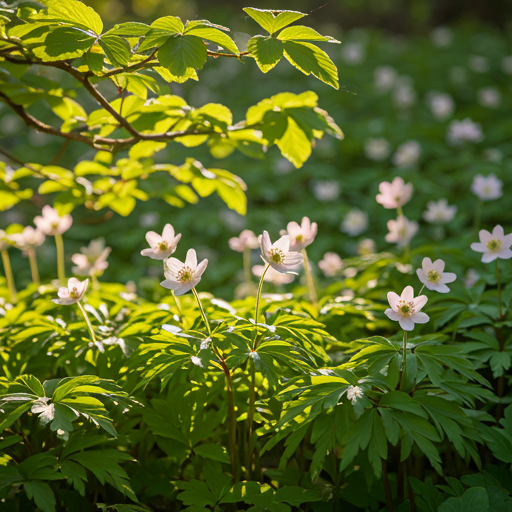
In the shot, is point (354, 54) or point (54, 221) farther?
point (354, 54)

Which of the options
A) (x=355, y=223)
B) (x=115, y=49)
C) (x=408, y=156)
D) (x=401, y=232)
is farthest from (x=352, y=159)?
(x=115, y=49)

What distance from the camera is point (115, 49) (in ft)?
4.66

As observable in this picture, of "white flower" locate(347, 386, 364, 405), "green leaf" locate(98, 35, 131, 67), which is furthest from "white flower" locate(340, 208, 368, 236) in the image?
"green leaf" locate(98, 35, 131, 67)

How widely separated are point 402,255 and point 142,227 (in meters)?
4.26

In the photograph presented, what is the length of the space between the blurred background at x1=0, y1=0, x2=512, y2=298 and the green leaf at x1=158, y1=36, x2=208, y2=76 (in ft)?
5.75

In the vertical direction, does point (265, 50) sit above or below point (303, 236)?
above

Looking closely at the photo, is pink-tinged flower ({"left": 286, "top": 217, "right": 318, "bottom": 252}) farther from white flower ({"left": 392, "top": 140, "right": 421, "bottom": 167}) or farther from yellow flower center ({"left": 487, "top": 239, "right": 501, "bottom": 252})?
white flower ({"left": 392, "top": 140, "right": 421, "bottom": 167})

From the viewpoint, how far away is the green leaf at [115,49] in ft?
4.62

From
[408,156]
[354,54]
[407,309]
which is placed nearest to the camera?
[407,309]

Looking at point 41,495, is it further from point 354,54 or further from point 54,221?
point 354,54

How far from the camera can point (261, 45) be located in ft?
4.75

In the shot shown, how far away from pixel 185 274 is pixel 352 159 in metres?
6.03

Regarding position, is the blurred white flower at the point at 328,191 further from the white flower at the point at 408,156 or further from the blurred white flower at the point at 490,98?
the blurred white flower at the point at 490,98

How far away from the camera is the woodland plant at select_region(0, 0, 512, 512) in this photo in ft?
4.69
